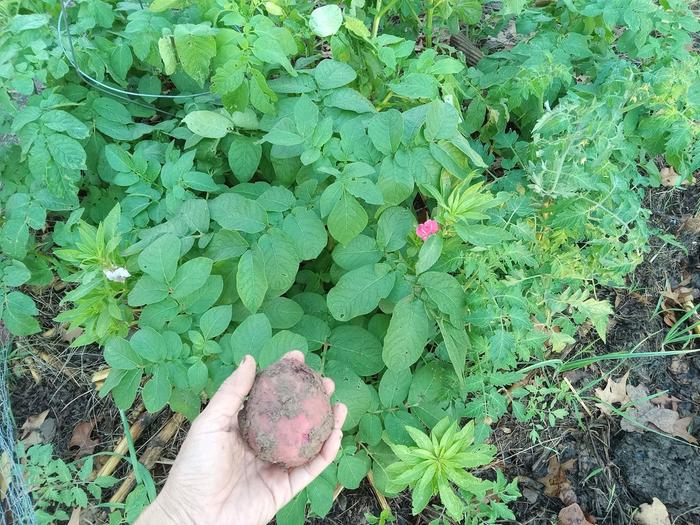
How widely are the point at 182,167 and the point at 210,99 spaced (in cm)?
44

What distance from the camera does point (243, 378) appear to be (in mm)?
1633

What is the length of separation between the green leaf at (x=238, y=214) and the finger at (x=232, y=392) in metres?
0.43

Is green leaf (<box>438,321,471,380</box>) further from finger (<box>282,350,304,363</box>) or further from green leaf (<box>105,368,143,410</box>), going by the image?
green leaf (<box>105,368,143,410</box>)

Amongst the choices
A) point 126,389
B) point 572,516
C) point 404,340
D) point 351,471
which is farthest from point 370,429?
point 572,516

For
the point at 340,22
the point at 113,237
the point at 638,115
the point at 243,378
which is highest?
the point at 340,22

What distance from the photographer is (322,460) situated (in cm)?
175

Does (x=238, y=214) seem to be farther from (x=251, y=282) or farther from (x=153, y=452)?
(x=153, y=452)

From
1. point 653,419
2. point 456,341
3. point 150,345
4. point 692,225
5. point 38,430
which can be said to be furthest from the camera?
point 692,225

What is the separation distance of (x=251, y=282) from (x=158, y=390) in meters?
0.44

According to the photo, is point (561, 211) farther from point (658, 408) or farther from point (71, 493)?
point (71, 493)

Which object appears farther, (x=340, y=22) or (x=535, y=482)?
(x=535, y=482)

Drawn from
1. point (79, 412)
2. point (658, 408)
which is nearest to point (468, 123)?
point (658, 408)

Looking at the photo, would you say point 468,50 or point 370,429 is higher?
point 468,50

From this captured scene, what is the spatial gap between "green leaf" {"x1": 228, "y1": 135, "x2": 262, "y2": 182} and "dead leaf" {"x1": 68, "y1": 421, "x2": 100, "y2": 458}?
4.83 feet
